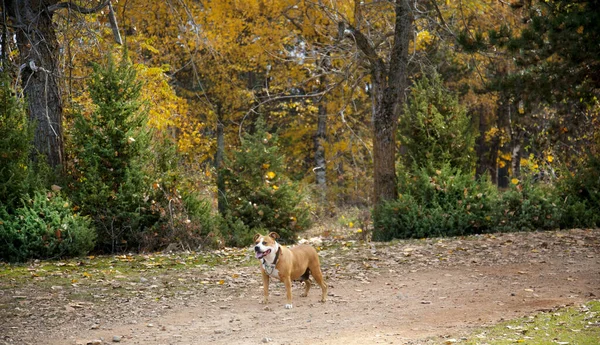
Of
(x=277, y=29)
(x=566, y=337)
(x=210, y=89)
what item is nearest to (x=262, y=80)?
(x=210, y=89)

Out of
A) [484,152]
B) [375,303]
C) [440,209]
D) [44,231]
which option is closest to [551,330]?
[375,303]

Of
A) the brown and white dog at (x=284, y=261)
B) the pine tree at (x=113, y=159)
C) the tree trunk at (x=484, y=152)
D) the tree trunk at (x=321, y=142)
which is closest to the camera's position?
the brown and white dog at (x=284, y=261)

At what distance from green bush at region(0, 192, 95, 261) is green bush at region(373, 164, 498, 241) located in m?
6.33

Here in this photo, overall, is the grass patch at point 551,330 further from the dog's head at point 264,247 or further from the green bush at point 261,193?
the green bush at point 261,193

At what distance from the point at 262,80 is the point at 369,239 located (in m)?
10.9

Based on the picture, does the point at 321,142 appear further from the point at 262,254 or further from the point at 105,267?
the point at 262,254

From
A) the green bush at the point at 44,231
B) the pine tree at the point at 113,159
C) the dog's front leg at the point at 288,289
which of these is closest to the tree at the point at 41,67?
the pine tree at the point at 113,159

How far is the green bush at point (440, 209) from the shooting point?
565 inches

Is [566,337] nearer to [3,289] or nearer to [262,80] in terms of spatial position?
[3,289]

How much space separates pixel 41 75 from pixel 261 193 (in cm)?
540

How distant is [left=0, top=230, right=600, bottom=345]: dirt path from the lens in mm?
7473

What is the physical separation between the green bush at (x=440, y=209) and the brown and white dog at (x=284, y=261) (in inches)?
233

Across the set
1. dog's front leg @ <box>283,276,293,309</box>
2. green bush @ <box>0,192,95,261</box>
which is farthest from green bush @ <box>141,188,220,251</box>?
dog's front leg @ <box>283,276,293,309</box>

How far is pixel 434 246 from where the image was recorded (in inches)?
500
